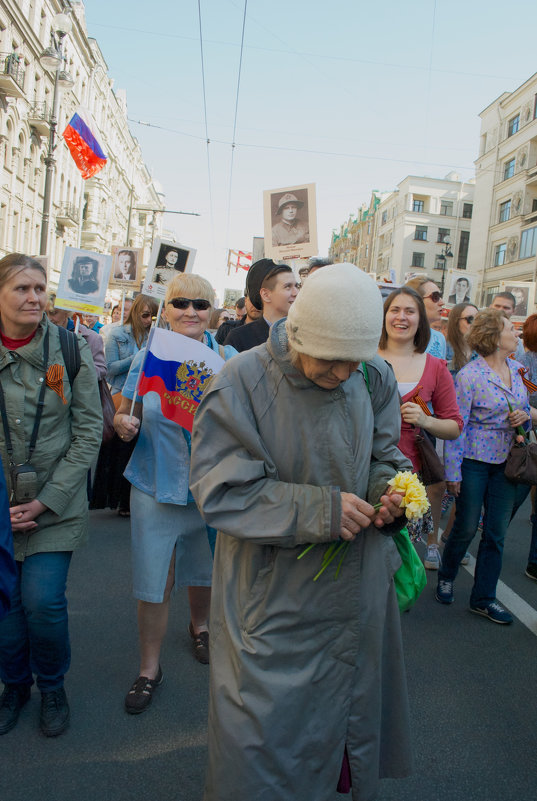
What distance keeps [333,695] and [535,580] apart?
3880mm

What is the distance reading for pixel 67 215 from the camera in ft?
145

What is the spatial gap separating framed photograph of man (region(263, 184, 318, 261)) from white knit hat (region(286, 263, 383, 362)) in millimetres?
6464

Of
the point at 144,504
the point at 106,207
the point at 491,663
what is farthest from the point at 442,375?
the point at 106,207

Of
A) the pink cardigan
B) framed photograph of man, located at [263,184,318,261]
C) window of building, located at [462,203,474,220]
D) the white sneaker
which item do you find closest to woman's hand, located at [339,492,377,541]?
the pink cardigan

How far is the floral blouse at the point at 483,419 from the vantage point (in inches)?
170

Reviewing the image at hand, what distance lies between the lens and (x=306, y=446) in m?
1.98

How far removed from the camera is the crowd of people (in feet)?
6.19

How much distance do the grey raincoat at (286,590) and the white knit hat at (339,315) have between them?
0.19 m

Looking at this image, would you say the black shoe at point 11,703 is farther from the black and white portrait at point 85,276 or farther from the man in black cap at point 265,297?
the black and white portrait at point 85,276

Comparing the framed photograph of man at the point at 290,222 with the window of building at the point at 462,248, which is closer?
the framed photograph of man at the point at 290,222

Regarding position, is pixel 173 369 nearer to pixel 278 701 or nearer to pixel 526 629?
pixel 278 701

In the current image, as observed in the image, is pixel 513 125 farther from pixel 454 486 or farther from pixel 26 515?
pixel 26 515

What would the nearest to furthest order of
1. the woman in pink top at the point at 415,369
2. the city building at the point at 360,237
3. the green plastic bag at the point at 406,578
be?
1. the green plastic bag at the point at 406,578
2. the woman in pink top at the point at 415,369
3. the city building at the point at 360,237

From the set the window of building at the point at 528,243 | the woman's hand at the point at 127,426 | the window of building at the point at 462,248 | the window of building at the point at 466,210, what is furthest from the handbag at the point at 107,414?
the window of building at the point at 466,210
